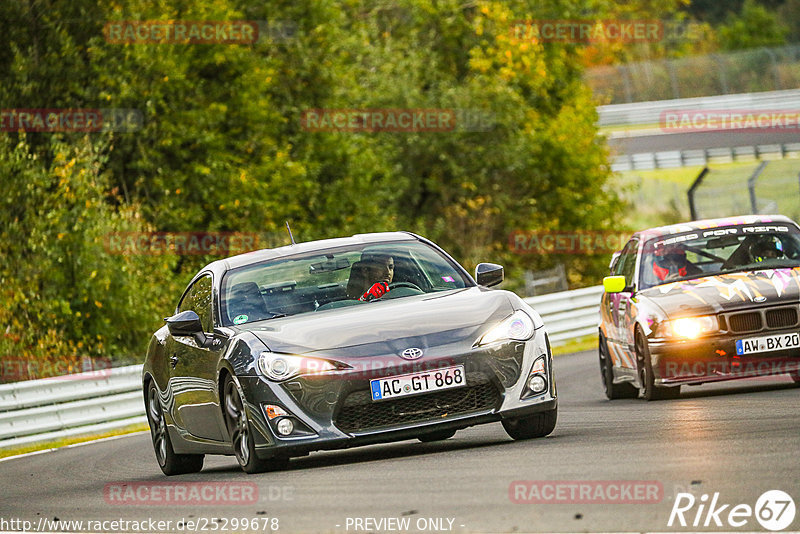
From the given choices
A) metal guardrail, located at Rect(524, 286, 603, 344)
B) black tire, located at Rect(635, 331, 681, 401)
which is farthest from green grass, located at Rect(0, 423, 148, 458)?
metal guardrail, located at Rect(524, 286, 603, 344)

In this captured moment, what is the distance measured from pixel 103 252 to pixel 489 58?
64.1 feet

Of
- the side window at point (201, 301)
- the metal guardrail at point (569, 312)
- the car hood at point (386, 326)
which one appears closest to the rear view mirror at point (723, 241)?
the car hood at point (386, 326)

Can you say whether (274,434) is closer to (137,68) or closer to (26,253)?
(26,253)

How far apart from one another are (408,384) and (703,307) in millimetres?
4084

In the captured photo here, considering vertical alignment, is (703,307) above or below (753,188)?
above

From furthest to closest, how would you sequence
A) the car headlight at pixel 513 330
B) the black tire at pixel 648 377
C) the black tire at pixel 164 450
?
1. the black tire at pixel 648 377
2. the black tire at pixel 164 450
3. the car headlight at pixel 513 330

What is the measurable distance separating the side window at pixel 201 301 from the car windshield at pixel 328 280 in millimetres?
211

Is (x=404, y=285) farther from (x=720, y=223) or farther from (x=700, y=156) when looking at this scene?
(x=700, y=156)

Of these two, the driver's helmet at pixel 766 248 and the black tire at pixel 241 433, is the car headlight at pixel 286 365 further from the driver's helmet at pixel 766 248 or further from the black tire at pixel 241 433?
the driver's helmet at pixel 766 248

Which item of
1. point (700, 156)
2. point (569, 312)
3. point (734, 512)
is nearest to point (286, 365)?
point (734, 512)

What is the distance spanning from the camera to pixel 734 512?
6.14 metres

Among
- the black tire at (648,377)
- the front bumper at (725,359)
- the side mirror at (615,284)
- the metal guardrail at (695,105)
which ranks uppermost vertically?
the front bumper at (725,359)

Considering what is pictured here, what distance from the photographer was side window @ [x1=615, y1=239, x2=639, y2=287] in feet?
45.4

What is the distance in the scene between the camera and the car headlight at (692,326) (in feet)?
39.5
